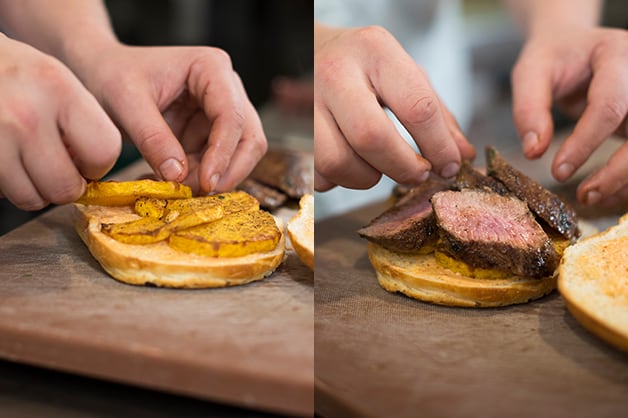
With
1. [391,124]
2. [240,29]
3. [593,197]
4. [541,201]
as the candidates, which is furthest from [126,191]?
[240,29]

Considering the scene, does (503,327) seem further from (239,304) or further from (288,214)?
(288,214)

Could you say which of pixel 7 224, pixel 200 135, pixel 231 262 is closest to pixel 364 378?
pixel 231 262

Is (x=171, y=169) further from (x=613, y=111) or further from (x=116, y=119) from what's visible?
(x=613, y=111)

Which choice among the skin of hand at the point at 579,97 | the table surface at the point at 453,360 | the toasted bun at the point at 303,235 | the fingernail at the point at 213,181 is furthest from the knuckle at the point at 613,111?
the fingernail at the point at 213,181

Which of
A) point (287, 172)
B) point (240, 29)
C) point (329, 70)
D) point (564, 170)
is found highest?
point (329, 70)

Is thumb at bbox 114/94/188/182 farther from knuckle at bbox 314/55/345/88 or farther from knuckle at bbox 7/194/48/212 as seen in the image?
knuckle at bbox 314/55/345/88

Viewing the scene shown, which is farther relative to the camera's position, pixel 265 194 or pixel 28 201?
pixel 265 194

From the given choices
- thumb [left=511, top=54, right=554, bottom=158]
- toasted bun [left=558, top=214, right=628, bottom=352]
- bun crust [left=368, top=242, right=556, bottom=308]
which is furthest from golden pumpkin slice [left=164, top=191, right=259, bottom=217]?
thumb [left=511, top=54, right=554, bottom=158]
